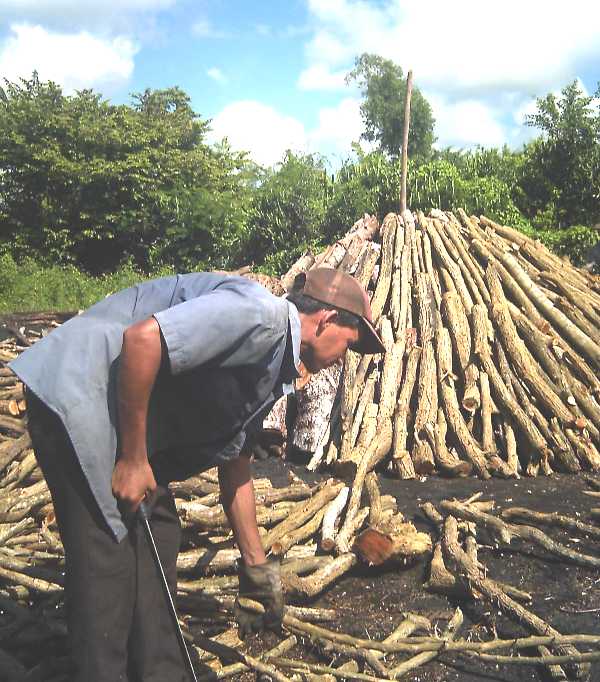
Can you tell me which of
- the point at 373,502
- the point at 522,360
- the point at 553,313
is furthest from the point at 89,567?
the point at 553,313

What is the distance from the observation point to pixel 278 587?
3.11 metres

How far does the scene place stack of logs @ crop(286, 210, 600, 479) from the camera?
6.87 m

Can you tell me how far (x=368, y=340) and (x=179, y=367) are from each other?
2.85ft

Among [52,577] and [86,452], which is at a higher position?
[86,452]

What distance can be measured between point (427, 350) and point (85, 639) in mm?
6003

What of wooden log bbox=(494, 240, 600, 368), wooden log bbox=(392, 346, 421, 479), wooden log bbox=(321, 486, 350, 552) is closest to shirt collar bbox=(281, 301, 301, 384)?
wooden log bbox=(321, 486, 350, 552)

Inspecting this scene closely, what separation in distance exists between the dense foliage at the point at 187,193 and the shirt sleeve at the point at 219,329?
52.3 feet

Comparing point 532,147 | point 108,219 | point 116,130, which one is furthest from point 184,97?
point 532,147

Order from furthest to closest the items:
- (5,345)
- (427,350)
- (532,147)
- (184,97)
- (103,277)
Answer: (184,97)
(103,277)
(532,147)
(5,345)
(427,350)

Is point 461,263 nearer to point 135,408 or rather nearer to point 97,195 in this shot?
point 135,408

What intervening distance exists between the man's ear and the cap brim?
0.12 metres

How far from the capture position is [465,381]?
766cm

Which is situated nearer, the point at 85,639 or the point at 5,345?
the point at 85,639

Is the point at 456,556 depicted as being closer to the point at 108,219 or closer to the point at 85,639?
the point at 85,639
